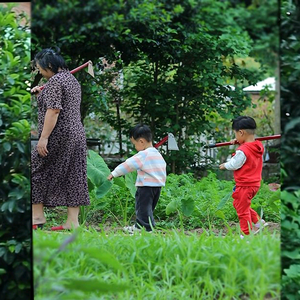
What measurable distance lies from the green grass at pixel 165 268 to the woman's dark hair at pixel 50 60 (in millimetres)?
1108

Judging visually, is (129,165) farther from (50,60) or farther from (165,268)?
(165,268)

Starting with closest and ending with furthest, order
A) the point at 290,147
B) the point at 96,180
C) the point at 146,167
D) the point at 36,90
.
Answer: the point at 290,147 → the point at 36,90 → the point at 146,167 → the point at 96,180

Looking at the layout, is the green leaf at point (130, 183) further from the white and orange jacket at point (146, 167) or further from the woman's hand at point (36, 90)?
the woman's hand at point (36, 90)

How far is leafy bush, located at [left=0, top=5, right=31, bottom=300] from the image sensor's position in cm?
290

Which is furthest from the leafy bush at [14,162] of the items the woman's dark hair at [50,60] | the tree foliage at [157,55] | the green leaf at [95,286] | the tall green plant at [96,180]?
the tall green plant at [96,180]

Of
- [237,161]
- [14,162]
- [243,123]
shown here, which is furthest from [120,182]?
[14,162]

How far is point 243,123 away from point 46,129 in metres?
1.42

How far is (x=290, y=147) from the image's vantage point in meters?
2.88

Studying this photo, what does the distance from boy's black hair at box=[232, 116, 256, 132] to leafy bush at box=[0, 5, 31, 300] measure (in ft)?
5.53

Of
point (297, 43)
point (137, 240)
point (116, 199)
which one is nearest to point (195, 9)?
point (297, 43)

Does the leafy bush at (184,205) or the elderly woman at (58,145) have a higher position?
the elderly woman at (58,145)

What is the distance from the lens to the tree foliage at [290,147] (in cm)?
282

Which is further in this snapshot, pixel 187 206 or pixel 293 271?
pixel 187 206

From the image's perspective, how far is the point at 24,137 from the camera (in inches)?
115
